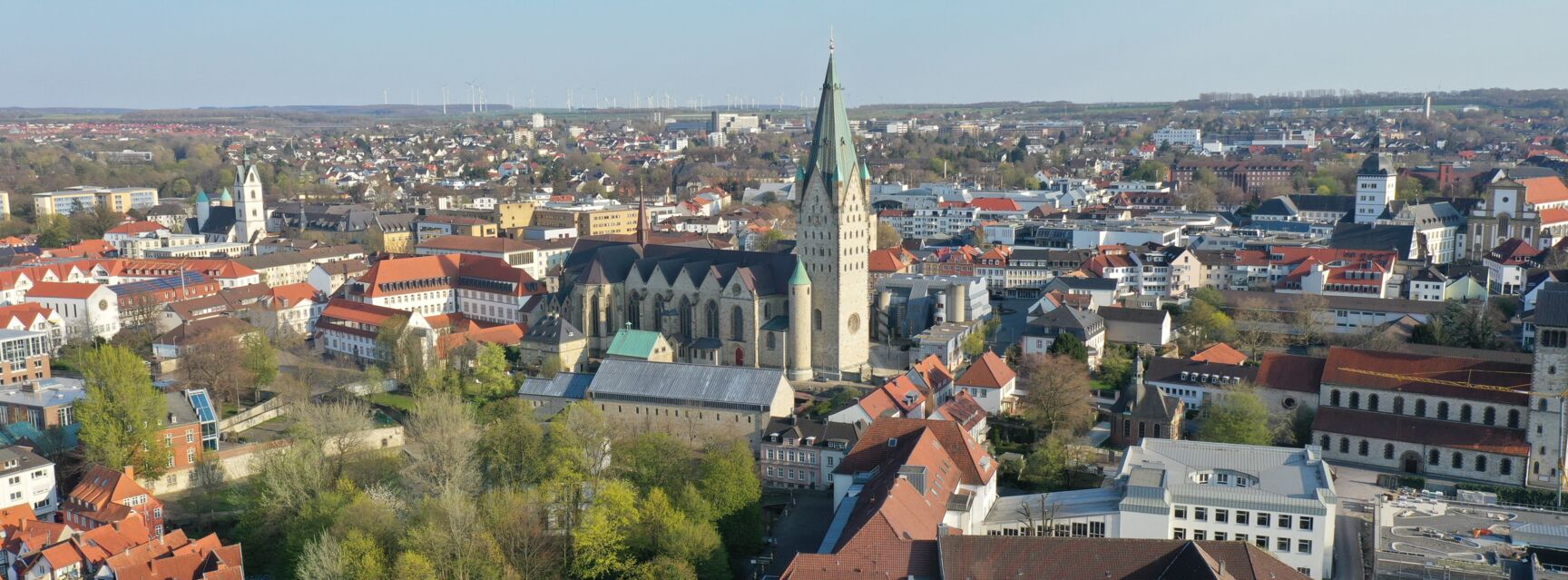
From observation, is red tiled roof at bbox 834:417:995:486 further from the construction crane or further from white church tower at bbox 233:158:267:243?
white church tower at bbox 233:158:267:243

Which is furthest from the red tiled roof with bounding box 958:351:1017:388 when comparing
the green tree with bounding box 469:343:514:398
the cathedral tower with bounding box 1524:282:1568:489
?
the green tree with bounding box 469:343:514:398

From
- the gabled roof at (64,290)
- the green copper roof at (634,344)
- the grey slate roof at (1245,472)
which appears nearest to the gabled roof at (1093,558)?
the grey slate roof at (1245,472)

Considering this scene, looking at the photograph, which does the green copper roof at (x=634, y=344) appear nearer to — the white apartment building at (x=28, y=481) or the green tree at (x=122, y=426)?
the green tree at (x=122, y=426)

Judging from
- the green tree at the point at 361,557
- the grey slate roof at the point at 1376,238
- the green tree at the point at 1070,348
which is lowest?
the green tree at the point at 361,557

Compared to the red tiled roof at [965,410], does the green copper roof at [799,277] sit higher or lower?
higher

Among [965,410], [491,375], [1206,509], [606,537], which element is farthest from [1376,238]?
[606,537]

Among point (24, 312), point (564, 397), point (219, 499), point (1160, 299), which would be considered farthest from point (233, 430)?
point (1160, 299)
